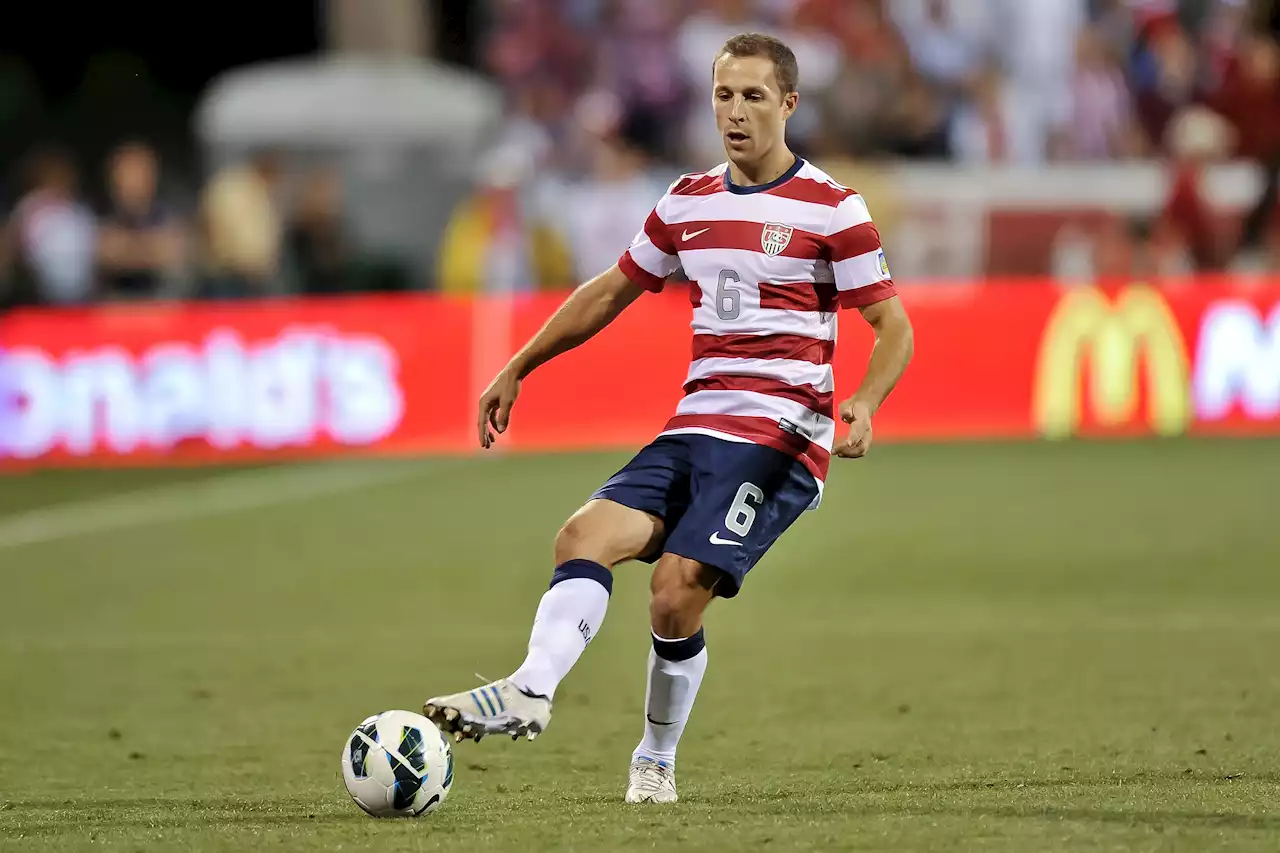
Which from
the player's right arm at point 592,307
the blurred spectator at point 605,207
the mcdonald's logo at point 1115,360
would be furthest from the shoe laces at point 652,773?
the blurred spectator at point 605,207

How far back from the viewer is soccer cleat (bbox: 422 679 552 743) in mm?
5090

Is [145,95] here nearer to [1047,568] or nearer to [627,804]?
[1047,568]

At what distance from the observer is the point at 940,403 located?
1689cm

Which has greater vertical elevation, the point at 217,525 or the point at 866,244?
the point at 866,244

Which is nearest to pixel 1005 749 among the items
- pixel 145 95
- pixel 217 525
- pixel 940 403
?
pixel 217 525

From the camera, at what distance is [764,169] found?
5.87 meters

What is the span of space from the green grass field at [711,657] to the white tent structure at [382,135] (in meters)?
5.19

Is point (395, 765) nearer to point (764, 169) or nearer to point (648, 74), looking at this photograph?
point (764, 169)

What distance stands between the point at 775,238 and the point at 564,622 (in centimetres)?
117

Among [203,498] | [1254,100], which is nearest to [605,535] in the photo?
[203,498]

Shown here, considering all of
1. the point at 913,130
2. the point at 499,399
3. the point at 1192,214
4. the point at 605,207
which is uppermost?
the point at 499,399

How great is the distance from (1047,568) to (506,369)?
5870 millimetres

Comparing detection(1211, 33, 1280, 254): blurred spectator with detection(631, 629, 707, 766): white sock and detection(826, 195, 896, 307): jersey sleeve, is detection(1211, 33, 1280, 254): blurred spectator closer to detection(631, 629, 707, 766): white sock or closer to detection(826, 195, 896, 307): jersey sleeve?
detection(826, 195, 896, 307): jersey sleeve

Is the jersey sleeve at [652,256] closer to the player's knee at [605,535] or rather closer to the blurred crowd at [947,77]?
the player's knee at [605,535]
